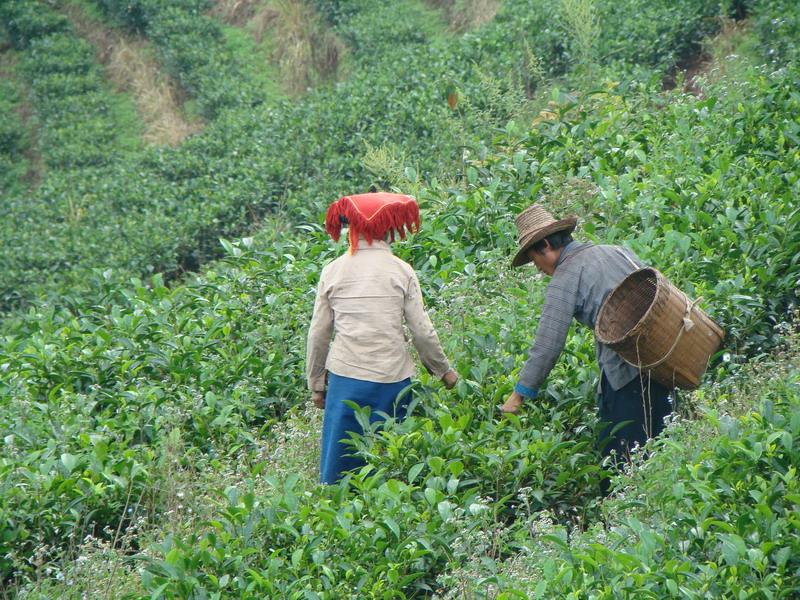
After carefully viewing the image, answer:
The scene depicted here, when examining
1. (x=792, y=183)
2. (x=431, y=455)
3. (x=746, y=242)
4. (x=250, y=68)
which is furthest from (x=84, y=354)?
(x=250, y=68)

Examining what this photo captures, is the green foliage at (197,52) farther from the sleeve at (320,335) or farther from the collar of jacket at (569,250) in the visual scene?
the collar of jacket at (569,250)

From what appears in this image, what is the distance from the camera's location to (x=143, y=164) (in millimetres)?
14258

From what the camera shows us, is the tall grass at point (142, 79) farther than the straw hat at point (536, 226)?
Yes

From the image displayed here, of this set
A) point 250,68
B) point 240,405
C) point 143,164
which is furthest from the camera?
point 250,68

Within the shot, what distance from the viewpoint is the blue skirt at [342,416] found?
5.32 metres

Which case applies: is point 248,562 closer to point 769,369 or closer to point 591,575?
point 591,575

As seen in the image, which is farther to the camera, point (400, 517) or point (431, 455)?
point (431, 455)

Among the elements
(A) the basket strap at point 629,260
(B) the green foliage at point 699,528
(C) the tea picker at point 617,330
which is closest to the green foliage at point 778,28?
(A) the basket strap at point 629,260

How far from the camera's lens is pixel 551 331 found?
16.7ft

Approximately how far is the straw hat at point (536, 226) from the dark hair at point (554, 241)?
0.10 feet

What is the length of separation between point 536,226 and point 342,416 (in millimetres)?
1312

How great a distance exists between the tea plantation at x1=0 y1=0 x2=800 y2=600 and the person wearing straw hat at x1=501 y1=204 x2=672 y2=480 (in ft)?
0.57

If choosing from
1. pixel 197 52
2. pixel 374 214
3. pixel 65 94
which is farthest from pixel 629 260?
pixel 65 94

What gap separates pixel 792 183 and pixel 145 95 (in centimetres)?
1214
